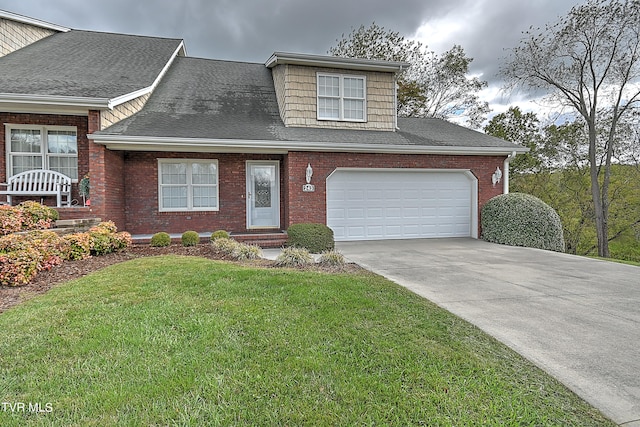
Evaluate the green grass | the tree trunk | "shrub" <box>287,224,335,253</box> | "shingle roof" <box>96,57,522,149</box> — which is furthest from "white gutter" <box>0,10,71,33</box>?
the tree trunk

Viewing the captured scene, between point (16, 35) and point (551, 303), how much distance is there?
55.3 ft

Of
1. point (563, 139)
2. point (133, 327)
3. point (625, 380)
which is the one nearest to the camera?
point (625, 380)

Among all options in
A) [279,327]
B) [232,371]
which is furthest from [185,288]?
[232,371]

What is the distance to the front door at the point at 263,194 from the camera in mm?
10914

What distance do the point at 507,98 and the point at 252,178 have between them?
15002mm

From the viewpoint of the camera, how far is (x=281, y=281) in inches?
203

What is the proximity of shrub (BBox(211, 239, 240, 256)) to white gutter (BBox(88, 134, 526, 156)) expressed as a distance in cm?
270

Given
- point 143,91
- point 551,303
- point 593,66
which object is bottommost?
point 551,303

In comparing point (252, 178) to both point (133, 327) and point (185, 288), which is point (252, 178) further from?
point (133, 327)

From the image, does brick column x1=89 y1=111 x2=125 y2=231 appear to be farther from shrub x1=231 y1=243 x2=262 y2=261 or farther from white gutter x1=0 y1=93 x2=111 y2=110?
shrub x1=231 y1=243 x2=262 y2=261

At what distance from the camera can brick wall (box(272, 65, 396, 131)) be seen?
11.1m

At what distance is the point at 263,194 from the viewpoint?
36.2ft

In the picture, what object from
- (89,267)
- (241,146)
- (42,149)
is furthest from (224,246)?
(42,149)

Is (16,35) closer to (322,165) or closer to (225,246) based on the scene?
(225,246)
